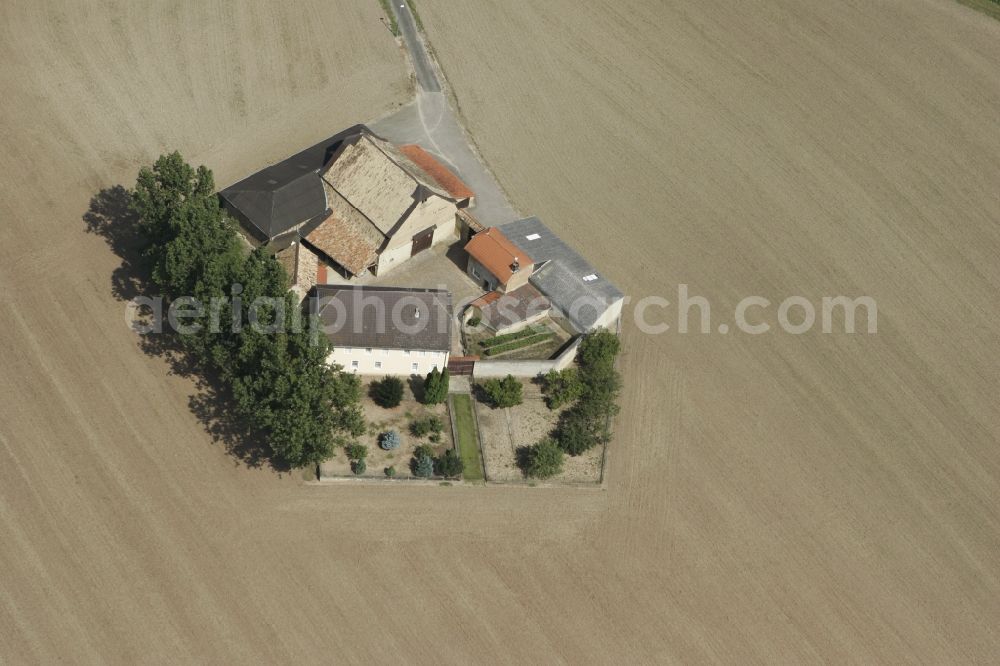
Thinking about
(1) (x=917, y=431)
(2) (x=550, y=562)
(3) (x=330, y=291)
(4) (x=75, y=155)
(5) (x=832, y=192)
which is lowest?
(1) (x=917, y=431)

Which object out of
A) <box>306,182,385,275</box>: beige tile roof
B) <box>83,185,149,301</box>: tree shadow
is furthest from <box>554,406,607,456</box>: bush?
<box>83,185,149,301</box>: tree shadow

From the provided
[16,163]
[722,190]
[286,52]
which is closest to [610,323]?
[722,190]

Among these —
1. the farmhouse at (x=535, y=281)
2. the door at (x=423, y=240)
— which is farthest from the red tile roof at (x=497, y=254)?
the door at (x=423, y=240)

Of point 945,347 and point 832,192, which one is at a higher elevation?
point 832,192

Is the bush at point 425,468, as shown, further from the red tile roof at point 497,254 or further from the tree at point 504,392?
the red tile roof at point 497,254

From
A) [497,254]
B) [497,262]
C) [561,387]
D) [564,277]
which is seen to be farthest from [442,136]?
[561,387]

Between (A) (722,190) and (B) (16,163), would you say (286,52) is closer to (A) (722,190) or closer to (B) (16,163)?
(B) (16,163)
